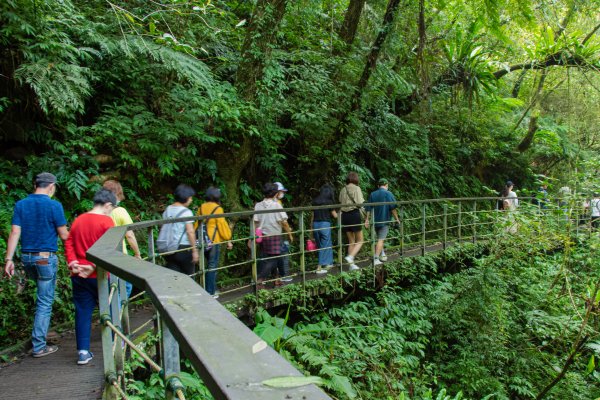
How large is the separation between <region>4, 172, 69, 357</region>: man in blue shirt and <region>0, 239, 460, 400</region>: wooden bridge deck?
211mm

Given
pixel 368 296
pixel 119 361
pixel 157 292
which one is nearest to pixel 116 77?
pixel 368 296

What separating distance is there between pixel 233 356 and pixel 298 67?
8.58m

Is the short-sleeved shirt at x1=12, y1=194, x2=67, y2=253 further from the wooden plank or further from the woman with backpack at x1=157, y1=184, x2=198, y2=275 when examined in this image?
the wooden plank

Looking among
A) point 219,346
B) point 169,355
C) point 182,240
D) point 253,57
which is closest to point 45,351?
point 182,240

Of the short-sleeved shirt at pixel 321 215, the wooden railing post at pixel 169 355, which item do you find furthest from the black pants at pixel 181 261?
the wooden railing post at pixel 169 355

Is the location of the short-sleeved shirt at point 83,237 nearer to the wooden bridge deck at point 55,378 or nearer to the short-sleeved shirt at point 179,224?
the wooden bridge deck at point 55,378

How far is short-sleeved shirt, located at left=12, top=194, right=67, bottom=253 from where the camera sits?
4.07m

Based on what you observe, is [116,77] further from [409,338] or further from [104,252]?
[409,338]

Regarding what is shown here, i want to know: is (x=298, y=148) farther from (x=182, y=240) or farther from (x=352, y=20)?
(x=182, y=240)

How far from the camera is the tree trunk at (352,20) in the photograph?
9656 mm

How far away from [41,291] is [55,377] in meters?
0.93

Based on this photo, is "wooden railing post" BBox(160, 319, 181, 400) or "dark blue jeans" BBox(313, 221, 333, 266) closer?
"wooden railing post" BBox(160, 319, 181, 400)

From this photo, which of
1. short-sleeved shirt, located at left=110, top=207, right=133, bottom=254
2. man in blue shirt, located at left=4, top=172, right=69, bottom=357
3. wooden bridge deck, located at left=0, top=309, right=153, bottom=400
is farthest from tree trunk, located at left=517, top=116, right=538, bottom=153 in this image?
wooden bridge deck, located at left=0, top=309, right=153, bottom=400

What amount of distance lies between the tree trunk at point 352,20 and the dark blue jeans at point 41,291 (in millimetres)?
7915
